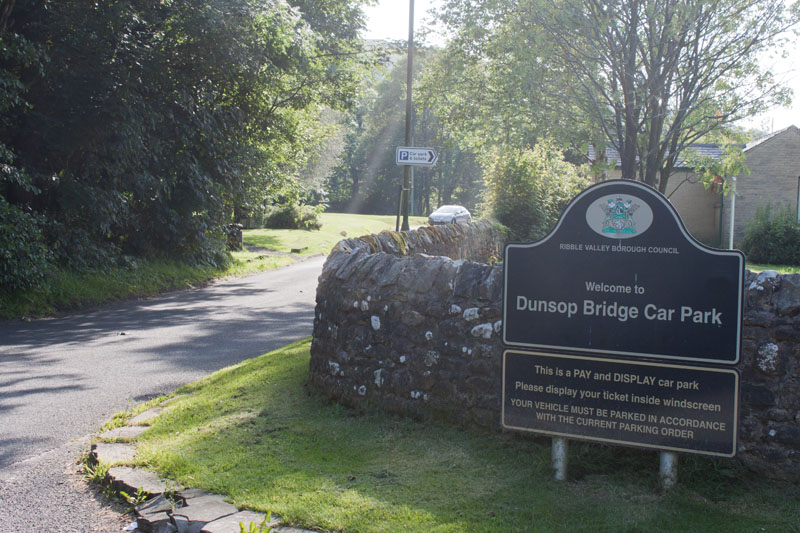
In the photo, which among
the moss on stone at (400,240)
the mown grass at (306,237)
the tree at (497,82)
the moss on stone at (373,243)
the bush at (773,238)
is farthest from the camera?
the mown grass at (306,237)

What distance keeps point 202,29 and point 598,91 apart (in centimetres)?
880

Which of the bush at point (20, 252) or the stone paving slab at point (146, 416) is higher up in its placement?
the bush at point (20, 252)

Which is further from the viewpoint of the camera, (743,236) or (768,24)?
(743,236)

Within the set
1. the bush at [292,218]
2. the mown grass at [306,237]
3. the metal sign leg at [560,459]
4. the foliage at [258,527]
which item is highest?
the bush at [292,218]

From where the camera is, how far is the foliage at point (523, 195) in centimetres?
2406

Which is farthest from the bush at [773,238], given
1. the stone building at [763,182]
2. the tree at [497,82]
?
the tree at [497,82]

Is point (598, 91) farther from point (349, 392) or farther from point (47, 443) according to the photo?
point (47, 443)

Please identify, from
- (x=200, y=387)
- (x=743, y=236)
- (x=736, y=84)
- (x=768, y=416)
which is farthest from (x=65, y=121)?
(x=743, y=236)

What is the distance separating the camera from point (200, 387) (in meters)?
7.38

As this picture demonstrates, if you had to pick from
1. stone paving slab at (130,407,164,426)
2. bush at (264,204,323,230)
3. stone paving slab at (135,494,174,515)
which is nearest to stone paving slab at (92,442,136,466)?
stone paving slab at (130,407,164,426)

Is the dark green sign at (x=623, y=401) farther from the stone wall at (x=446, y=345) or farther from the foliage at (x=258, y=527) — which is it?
the foliage at (x=258, y=527)

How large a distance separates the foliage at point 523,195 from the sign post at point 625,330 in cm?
1838

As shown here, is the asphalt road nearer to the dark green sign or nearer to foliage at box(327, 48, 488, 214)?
the dark green sign

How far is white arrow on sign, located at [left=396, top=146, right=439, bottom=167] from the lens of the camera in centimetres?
2058
